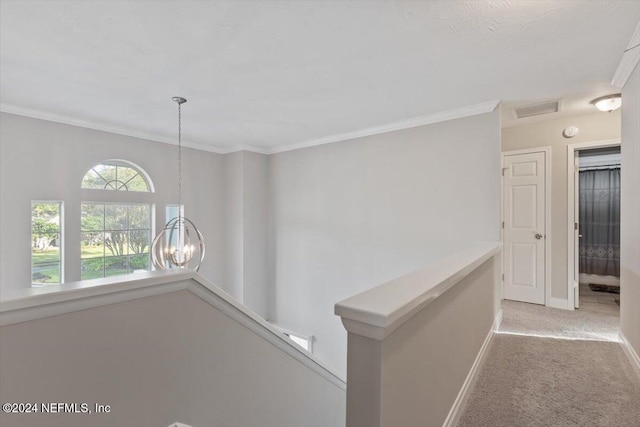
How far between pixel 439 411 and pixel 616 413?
1.18 metres

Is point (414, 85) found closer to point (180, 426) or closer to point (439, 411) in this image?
point (439, 411)

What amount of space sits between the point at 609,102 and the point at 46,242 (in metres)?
6.29

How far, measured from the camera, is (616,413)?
1.75 metres

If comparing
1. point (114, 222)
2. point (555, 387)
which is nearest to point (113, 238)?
point (114, 222)

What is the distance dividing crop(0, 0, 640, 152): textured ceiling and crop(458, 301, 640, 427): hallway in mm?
2288

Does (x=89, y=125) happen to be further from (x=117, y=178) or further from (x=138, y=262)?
(x=138, y=262)

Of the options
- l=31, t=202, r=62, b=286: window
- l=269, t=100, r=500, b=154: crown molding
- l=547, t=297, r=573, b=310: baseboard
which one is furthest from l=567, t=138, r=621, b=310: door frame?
l=31, t=202, r=62, b=286: window

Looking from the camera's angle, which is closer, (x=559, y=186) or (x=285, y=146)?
(x=559, y=186)

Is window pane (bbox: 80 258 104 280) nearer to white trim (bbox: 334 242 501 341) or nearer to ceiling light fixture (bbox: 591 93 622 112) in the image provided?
white trim (bbox: 334 242 501 341)

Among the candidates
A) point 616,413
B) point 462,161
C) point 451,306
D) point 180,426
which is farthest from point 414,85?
point 180,426

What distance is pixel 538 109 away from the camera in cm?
350

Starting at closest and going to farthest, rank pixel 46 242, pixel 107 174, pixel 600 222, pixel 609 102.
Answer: pixel 609 102
pixel 46 242
pixel 107 174
pixel 600 222

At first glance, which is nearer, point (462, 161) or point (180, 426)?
point (180, 426)

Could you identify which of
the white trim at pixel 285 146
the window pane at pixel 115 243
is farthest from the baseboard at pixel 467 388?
the window pane at pixel 115 243
